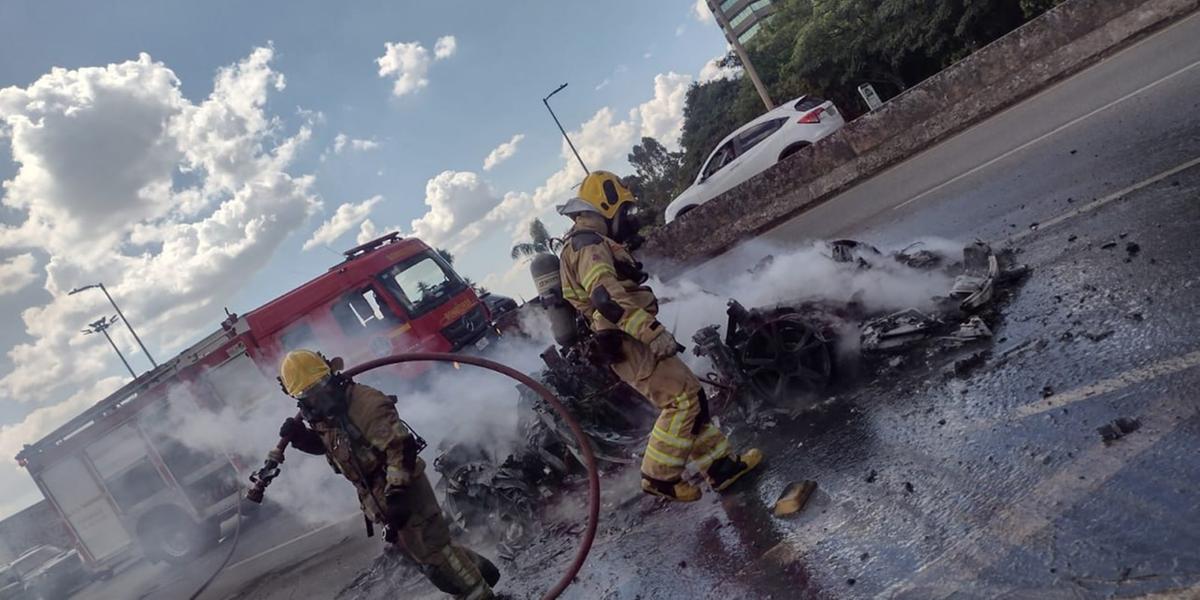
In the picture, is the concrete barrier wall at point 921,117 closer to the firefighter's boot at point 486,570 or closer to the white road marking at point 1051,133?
the white road marking at point 1051,133

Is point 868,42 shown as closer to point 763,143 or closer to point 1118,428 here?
point 763,143

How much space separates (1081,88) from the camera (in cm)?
984

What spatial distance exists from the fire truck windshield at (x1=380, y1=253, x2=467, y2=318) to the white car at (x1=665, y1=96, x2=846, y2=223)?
18.0ft

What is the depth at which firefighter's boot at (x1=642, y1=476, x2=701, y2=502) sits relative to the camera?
420cm

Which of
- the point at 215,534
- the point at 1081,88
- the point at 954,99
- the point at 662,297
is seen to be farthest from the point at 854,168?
the point at 215,534

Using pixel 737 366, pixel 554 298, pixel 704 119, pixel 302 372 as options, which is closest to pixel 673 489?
pixel 737 366

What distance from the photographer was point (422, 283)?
1162 centimetres

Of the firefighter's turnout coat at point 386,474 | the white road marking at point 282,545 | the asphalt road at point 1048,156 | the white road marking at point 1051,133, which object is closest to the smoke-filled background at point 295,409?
the white road marking at point 282,545

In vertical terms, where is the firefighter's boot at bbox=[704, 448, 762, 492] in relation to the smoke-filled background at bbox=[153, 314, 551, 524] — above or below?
below

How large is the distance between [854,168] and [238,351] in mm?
10894

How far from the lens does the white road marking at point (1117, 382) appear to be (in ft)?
9.83

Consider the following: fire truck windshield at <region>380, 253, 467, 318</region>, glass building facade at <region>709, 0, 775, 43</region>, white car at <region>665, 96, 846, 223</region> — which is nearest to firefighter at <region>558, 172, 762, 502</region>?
fire truck windshield at <region>380, 253, 467, 318</region>

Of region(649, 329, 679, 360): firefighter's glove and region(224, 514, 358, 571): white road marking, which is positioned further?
region(224, 514, 358, 571): white road marking

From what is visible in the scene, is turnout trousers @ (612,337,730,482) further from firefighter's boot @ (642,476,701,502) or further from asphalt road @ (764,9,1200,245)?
asphalt road @ (764,9,1200,245)
